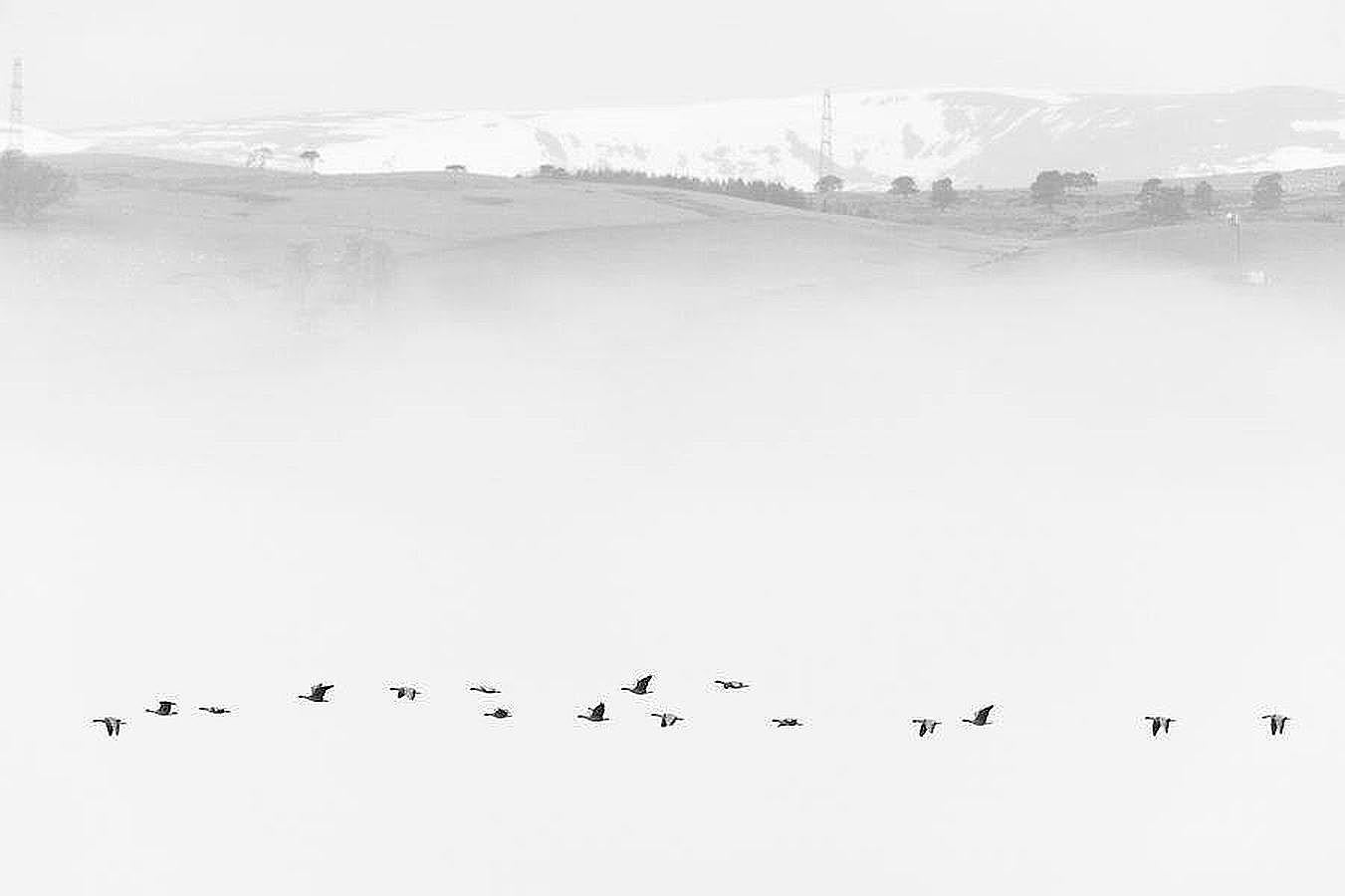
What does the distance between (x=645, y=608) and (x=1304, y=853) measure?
48474 mm

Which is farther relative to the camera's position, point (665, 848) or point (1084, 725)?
point (1084, 725)

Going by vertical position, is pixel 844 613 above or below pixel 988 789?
above

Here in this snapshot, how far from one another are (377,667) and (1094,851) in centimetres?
4497

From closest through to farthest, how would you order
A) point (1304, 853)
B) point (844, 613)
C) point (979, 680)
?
1. point (1304, 853)
2. point (979, 680)
3. point (844, 613)

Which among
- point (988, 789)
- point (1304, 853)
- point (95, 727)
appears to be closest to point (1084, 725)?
point (988, 789)

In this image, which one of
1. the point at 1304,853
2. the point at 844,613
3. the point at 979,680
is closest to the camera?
the point at 1304,853

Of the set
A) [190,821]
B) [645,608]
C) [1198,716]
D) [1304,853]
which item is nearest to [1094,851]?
[1304,853]

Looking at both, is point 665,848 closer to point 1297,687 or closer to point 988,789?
point 988,789

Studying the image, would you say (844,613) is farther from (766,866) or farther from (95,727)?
(95,727)

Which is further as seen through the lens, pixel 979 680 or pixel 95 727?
pixel 95 727

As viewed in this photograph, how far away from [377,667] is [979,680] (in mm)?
37381

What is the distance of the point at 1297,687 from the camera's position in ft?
623

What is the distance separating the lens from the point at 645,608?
19900 centimetres

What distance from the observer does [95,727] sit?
197 metres
